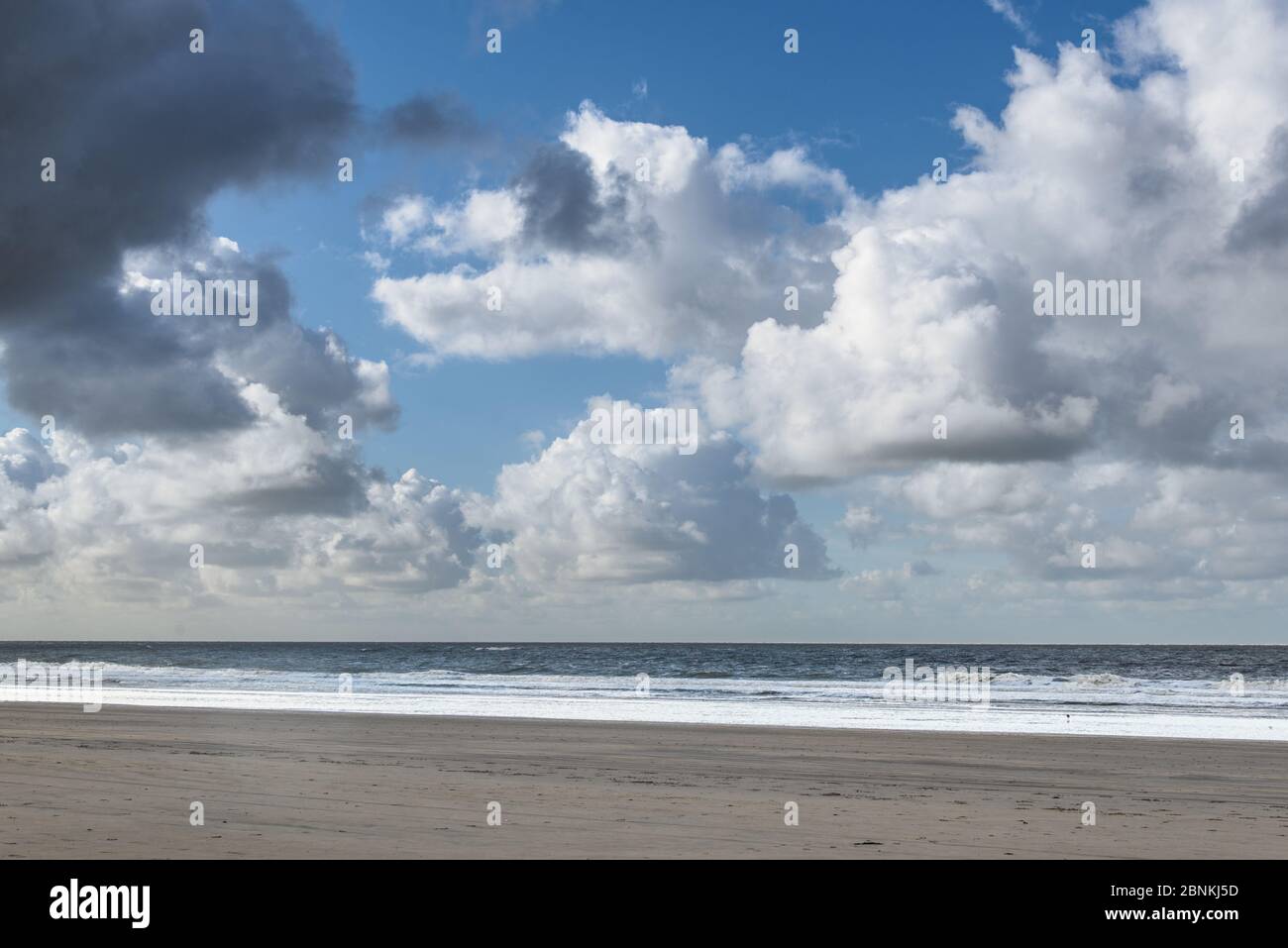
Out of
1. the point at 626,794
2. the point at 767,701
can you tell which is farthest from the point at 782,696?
the point at 626,794

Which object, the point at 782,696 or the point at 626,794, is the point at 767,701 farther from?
the point at 626,794

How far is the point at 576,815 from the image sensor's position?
12.0 meters

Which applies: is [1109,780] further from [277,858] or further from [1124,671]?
[1124,671]

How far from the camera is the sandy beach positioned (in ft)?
33.4

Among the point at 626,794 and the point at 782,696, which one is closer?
the point at 626,794

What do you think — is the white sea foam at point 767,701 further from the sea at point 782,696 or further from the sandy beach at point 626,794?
the sandy beach at point 626,794

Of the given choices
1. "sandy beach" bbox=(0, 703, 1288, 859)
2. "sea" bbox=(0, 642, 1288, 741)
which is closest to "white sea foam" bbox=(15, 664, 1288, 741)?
"sea" bbox=(0, 642, 1288, 741)

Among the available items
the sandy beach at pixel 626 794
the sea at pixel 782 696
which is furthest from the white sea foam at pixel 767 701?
the sandy beach at pixel 626 794

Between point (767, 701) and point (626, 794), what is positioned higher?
point (626, 794)

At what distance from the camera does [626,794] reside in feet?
45.3

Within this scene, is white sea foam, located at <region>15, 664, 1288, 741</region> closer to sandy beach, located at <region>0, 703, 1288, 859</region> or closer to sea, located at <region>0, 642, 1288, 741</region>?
sea, located at <region>0, 642, 1288, 741</region>

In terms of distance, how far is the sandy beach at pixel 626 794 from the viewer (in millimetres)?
10180

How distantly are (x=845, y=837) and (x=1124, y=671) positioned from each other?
75.5m

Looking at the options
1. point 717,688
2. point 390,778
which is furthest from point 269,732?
point 717,688
